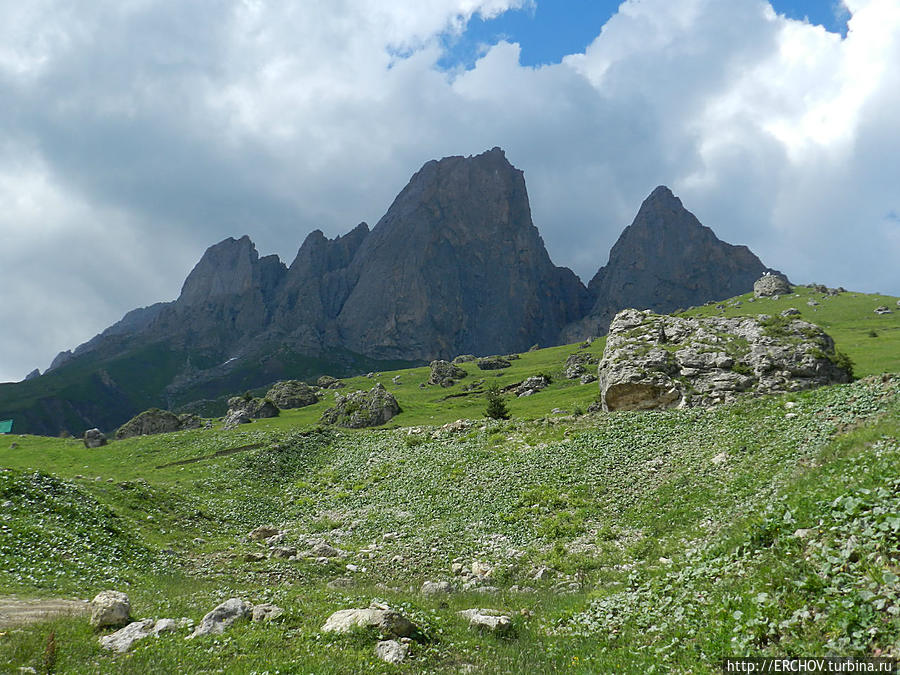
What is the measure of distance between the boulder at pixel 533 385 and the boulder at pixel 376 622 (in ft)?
362

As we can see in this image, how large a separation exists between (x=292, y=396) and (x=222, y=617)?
141 meters

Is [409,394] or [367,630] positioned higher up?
[409,394]

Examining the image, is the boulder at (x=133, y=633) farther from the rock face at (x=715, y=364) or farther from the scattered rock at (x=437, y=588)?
the rock face at (x=715, y=364)

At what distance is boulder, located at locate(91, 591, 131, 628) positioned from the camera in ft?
46.9

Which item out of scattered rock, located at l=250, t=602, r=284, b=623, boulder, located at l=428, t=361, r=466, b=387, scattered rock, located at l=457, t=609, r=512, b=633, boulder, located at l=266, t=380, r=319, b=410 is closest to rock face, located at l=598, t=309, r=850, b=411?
scattered rock, located at l=457, t=609, r=512, b=633

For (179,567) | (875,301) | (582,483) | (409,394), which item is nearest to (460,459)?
(582,483)

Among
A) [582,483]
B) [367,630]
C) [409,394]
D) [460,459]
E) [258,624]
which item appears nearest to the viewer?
[367,630]

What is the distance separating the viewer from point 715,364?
52.7m

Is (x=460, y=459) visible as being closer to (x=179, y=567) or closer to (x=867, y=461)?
(x=179, y=567)

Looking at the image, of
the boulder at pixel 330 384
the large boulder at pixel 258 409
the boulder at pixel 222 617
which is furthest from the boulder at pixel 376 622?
the boulder at pixel 330 384

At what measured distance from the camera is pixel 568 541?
25.2 meters

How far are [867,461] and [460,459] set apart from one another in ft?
102

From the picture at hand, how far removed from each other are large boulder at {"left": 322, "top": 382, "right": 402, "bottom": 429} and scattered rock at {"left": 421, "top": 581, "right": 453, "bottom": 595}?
79.4 metres

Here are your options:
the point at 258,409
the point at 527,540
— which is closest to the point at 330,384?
the point at 258,409
